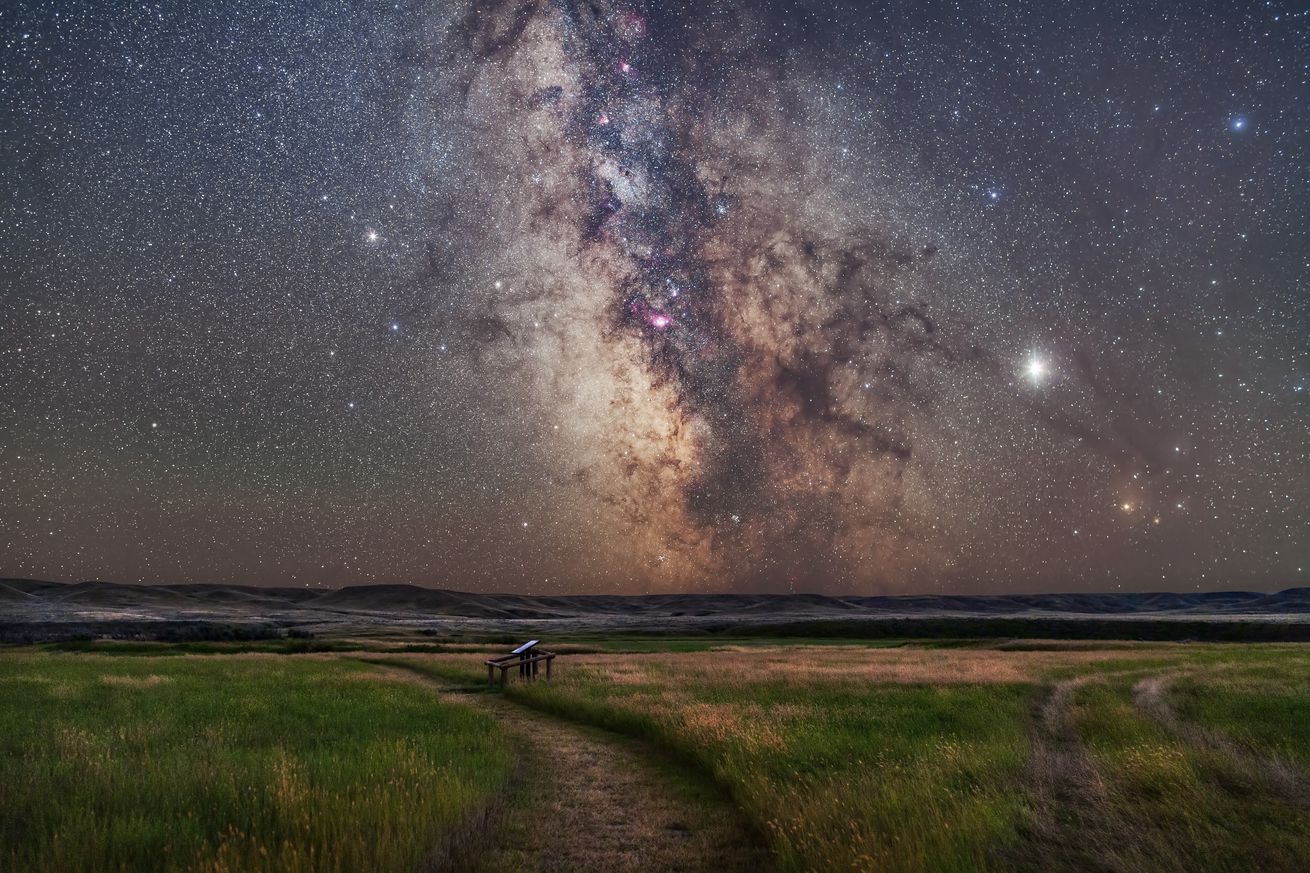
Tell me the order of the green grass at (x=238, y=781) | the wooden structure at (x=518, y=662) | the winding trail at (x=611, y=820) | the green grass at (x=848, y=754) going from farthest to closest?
the wooden structure at (x=518, y=662)
the winding trail at (x=611, y=820)
the green grass at (x=848, y=754)
the green grass at (x=238, y=781)

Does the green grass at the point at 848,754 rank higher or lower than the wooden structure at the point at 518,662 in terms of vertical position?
higher

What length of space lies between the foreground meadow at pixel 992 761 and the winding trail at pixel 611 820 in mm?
512

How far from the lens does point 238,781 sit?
10398 millimetres

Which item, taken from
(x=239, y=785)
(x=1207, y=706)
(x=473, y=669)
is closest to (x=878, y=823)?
(x=239, y=785)

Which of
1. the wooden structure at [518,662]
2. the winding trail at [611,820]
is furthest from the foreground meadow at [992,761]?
the wooden structure at [518,662]

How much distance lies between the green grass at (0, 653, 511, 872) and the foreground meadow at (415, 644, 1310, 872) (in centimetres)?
412

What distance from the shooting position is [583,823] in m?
9.49

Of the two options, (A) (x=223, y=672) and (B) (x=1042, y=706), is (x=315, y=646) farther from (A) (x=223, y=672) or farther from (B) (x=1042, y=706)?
(B) (x=1042, y=706)

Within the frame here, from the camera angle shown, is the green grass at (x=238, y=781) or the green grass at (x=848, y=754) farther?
the green grass at (x=848, y=754)

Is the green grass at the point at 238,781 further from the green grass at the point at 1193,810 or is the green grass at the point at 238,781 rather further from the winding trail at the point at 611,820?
the green grass at the point at 1193,810

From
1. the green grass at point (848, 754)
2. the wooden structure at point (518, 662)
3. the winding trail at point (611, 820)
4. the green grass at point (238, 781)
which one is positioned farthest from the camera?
the wooden structure at point (518, 662)

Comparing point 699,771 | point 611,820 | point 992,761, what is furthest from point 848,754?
point 611,820

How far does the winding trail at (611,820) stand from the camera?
26.5 ft

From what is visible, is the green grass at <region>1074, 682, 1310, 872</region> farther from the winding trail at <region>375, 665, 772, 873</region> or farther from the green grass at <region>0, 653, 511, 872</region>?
the green grass at <region>0, 653, 511, 872</region>
